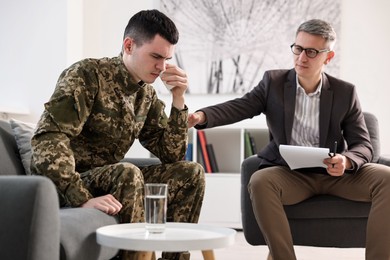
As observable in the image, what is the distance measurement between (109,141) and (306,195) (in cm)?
91

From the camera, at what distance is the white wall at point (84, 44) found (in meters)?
4.55

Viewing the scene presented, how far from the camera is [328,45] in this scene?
301 cm

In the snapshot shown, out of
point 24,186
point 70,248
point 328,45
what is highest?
point 328,45

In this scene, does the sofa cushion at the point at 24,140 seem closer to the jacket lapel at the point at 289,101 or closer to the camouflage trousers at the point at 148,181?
the camouflage trousers at the point at 148,181

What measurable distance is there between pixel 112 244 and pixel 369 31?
379cm

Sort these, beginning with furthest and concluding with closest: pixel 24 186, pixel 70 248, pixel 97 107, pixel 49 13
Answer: pixel 49 13 → pixel 97 107 → pixel 70 248 → pixel 24 186

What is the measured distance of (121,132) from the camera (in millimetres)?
2416

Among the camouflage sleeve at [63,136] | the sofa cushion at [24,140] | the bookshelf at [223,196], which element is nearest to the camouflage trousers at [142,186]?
the camouflage sleeve at [63,136]

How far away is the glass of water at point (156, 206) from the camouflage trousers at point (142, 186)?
26 centimetres

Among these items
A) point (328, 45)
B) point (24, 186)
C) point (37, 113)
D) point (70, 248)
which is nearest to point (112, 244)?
point (70, 248)

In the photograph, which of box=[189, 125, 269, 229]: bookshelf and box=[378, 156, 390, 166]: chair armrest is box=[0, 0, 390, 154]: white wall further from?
box=[378, 156, 390, 166]: chair armrest

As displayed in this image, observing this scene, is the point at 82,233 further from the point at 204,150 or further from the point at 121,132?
the point at 204,150

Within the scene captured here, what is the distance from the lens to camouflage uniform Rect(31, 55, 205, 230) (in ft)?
6.86

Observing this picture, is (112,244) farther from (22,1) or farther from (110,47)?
(110,47)
